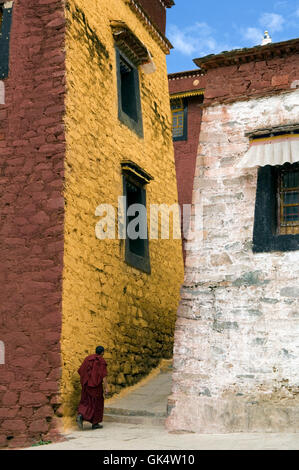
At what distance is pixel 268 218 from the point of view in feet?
22.7

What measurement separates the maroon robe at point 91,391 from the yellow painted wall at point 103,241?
20 centimetres

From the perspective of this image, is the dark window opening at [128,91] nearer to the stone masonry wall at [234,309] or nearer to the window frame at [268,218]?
the stone masonry wall at [234,309]

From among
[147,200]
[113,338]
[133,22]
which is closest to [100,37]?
[133,22]

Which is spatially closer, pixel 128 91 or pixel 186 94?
pixel 128 91

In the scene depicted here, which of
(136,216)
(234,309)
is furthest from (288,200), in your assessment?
(136,216)

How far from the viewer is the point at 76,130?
820cm

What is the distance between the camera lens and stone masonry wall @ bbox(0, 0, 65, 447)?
7191 millimetres

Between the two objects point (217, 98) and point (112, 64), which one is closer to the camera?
point (217, 98)

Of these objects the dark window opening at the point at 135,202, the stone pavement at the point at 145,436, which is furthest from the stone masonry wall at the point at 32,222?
the dark window opening at the point at 135,202

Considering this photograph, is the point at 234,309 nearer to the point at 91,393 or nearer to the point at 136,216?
the point at 91,393

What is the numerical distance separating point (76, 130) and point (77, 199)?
3.17 feet

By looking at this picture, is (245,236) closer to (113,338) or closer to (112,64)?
(113,338)

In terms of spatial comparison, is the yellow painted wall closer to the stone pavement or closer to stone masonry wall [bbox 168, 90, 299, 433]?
the stone pavement

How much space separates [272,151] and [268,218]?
2.55 feet
